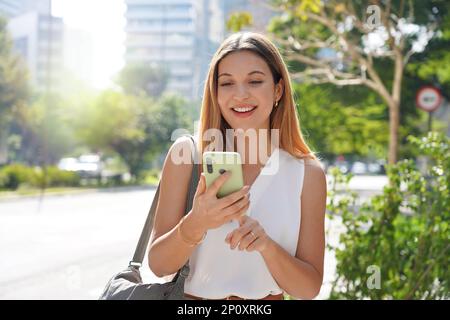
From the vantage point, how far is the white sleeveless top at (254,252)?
5.08ft

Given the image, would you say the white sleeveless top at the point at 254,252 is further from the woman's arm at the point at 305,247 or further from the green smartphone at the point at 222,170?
the green smartphone at the point at 222,170

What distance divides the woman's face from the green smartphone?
10.7 inches

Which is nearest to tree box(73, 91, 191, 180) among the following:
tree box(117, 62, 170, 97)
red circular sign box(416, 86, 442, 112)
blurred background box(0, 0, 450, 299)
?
blurred background box(0, 0, 450, 299)

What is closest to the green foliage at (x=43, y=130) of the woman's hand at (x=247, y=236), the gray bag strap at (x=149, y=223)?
the gray bag strap at (x=149, y=223)

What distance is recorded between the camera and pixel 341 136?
1844cm

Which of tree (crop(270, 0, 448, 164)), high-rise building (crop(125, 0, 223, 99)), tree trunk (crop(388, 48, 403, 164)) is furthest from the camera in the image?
high-rise building (crop(125, 0, 223, 99))

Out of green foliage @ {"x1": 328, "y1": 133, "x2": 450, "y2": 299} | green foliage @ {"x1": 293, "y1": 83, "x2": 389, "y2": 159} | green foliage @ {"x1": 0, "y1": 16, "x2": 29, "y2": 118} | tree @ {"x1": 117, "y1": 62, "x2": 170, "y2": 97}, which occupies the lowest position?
green foliage @ {"x1": 328, "y1": 133, "x2": 450, "y2": 299}

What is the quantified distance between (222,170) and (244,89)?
0.32 m

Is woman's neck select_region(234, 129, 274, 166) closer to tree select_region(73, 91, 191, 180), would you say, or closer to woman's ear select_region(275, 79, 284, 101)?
woman's ear select_region(275, 79, 284, 101)

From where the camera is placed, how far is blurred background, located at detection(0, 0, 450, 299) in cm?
365

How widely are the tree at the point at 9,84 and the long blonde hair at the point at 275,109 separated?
2933 cm

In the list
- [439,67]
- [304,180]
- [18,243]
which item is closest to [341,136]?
[439,67]
